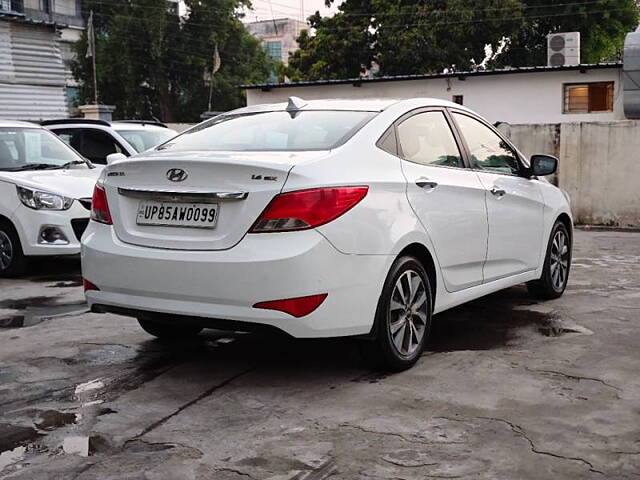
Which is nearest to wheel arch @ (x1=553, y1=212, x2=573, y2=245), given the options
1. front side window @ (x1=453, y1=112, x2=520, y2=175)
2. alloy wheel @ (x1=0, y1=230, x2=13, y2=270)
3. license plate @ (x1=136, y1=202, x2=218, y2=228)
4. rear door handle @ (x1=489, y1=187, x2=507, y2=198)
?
front side window @ (x1=453, y1=112, x2=520, y2=175)

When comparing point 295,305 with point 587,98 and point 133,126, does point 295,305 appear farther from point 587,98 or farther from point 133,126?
point 587,98

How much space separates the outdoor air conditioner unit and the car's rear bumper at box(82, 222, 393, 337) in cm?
2653

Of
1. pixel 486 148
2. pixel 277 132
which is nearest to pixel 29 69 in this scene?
pixel 486 148

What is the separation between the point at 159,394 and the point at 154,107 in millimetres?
56793

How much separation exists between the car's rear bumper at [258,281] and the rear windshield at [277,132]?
0.73 m

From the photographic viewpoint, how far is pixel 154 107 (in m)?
59.5

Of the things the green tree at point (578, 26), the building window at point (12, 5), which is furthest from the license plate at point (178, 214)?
the green tree at point (578, 26)

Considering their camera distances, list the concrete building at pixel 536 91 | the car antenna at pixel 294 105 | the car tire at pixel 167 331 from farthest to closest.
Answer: the concrete building at pixel 536 91 → the car tire at pixel 167 331 → the car antenna at pixel 294 105

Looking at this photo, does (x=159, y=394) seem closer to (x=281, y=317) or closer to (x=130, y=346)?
(x=281, y=317)

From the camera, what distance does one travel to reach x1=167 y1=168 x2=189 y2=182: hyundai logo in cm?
466

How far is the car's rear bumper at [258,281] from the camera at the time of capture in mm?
4379

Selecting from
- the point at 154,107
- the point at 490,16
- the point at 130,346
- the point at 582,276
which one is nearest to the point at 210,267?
→ the point at 130,346

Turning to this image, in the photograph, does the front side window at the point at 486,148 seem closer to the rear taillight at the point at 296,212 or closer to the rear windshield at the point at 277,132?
the rear windshield at the point at 277,132

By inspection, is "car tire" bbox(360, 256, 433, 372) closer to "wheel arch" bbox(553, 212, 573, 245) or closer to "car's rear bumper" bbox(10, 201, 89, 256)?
"wheel arch" bbox(553, 212, 573, 245)
